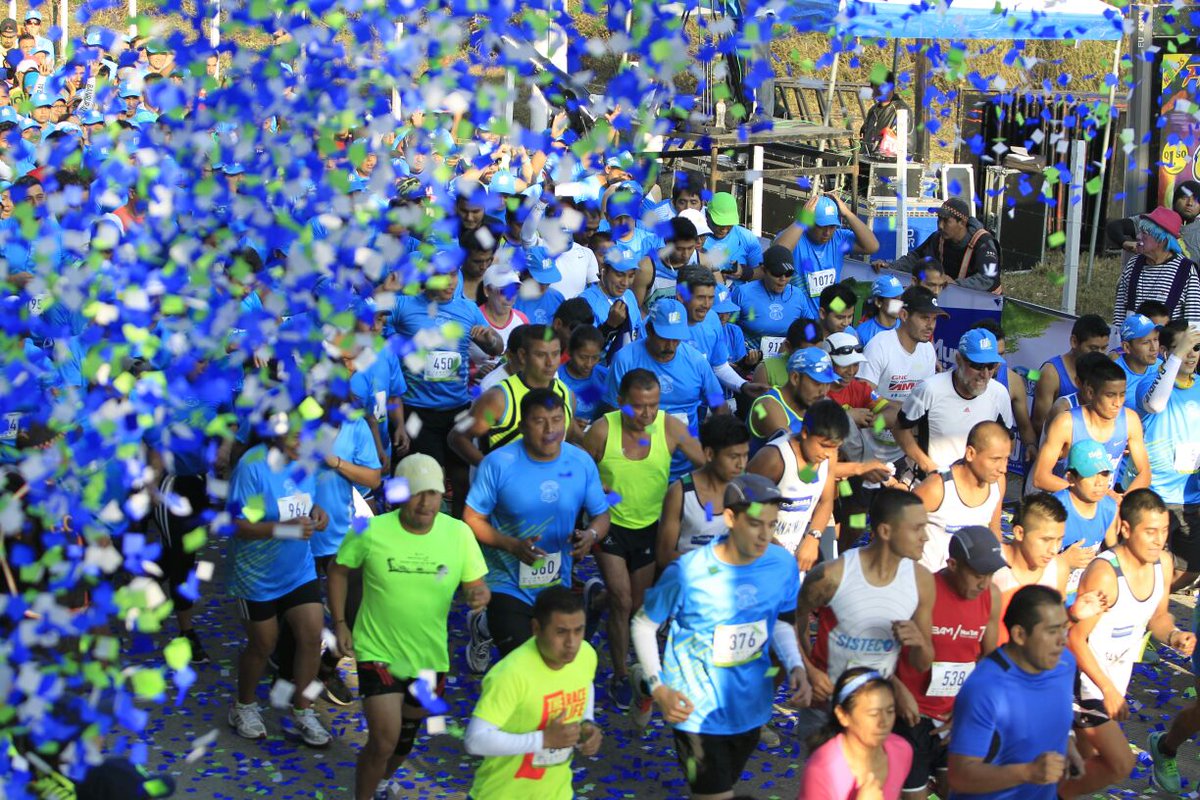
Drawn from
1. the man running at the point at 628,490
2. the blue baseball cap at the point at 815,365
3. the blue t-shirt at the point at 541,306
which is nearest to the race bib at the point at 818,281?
the blue t-shirt at the point at 541,306

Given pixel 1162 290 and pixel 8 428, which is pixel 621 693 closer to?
pixel 8 428

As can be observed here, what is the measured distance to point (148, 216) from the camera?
6613 mm

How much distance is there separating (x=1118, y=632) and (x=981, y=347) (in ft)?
6.02

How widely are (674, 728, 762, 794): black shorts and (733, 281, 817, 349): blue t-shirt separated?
3.83 metres

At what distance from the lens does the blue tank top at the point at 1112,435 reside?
7.30m

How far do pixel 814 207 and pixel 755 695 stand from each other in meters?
4.82

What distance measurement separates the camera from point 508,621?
6.29m

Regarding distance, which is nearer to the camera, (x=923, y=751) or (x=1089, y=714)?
(x=923, y=751)

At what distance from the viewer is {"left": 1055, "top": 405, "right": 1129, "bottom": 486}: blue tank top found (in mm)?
7301

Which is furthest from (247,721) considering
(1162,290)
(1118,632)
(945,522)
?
(1162,290)

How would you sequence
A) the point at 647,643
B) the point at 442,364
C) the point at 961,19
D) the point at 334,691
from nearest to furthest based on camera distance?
1. the point at 647,643
2. the point at 334,691
3. the point at 442,364
4. the point at 961,19


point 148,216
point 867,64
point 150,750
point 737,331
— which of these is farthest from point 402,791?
point 867,64

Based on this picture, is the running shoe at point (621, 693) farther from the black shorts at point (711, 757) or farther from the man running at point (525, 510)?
the black shorts at point (711, 757)

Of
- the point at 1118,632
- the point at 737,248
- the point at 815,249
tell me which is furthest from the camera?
the point at 737,248
